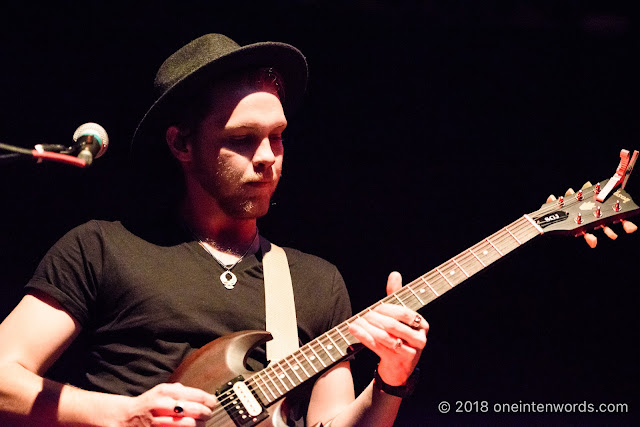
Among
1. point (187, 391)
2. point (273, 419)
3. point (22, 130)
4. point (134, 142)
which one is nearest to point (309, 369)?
point (273, 419)

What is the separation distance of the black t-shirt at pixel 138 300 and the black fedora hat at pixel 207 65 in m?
0.41

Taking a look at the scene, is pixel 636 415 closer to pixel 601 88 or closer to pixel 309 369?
pixel 601 88

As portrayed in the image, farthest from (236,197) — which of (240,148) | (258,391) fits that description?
(258,391)

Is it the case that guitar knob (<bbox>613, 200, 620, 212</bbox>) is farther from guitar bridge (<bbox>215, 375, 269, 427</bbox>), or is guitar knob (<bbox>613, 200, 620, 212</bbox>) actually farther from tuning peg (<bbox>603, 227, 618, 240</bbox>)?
guitar bridge (<bbox>215, 375, 269, 427</bbox>)

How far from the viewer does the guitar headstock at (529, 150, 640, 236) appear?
1.99 m

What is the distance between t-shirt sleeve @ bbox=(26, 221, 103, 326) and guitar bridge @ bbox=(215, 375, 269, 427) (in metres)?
0.57

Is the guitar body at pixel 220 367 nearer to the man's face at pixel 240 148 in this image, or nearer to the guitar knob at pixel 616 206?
the man's face at pixel 240 148

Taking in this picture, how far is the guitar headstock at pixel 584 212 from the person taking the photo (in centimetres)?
199

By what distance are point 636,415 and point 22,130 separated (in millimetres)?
2993

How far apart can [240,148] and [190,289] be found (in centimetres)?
53

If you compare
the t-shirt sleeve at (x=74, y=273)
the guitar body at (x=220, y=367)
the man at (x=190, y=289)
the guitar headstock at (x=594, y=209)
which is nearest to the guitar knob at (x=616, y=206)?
the guitar headstock at (x=594, y=209)

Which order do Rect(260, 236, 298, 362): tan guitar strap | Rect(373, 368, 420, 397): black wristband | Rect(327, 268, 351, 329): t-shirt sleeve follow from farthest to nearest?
Rect(327, 268, 351, 329): t-shirt sleeve, Rect(260, 236, 298, 362): tan guitar strap, Rect(373, 368, 420, 397): black wristband

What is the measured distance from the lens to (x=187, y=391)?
176 centimetres

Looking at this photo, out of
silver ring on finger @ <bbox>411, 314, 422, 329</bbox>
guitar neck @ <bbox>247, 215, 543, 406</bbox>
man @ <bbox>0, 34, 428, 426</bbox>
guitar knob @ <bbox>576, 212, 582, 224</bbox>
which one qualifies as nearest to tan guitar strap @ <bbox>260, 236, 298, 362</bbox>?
man @ <bbox>0, 34, 428, 426</bbox>
